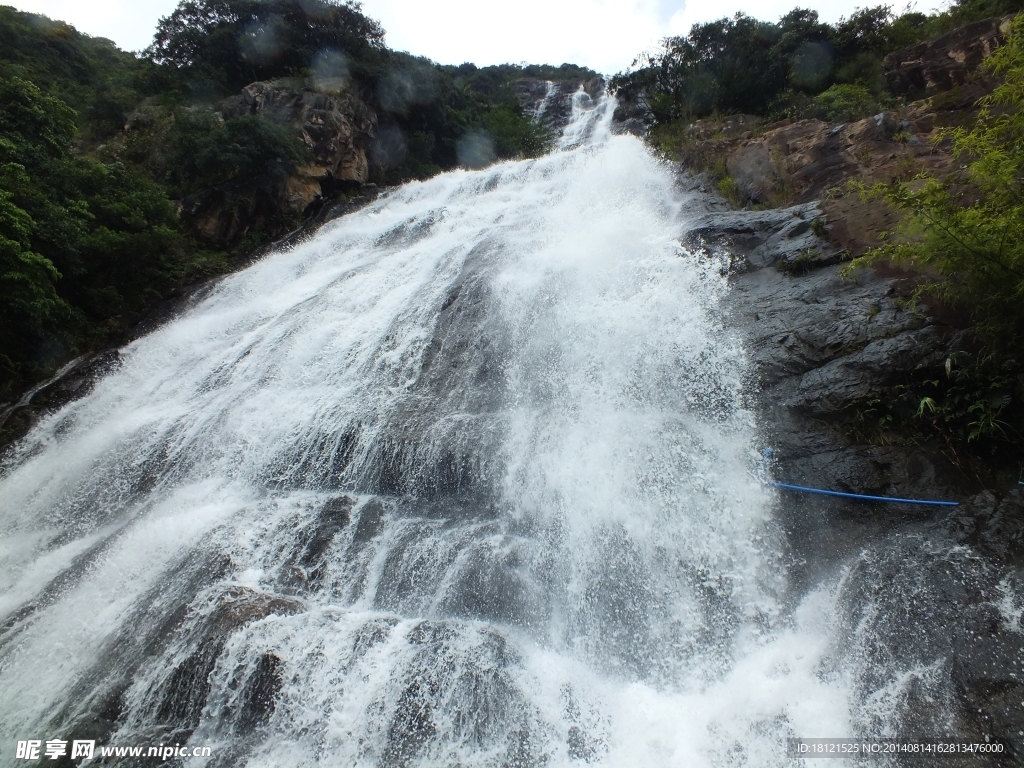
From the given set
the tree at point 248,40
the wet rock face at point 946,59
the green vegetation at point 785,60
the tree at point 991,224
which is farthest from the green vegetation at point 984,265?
the tree at point 248,40

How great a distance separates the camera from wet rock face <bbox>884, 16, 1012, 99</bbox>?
31.7ft

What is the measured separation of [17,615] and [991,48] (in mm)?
17823

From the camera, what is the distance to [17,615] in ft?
19.0

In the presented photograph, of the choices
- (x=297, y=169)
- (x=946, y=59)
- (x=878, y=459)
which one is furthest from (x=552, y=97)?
(x=878, y=459)

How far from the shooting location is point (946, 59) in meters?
10.1

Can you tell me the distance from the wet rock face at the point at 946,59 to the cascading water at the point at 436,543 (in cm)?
590

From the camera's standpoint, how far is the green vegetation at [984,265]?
14.7ft

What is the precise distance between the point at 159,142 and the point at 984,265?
780 inches

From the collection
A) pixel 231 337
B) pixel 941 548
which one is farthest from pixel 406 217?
pixel 941 548

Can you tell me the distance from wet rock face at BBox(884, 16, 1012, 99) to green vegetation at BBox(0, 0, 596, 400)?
640 inches

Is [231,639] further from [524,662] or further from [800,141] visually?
[800,141]

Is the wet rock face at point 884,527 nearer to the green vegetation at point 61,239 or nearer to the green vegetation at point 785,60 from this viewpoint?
the green vegetation at point 785,60

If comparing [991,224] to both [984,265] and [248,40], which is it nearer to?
[984,265]

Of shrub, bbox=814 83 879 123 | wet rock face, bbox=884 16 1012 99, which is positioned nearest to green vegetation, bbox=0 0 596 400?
shrub, bbox=814 83 879 123
